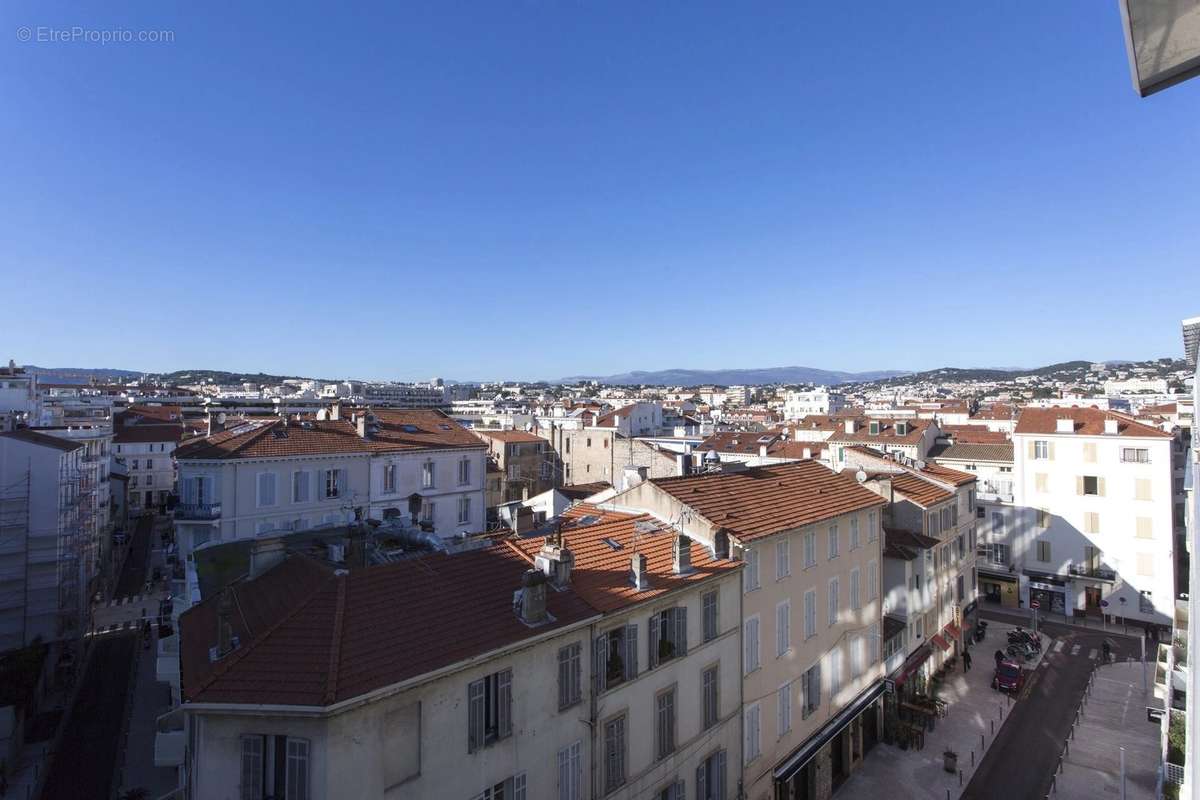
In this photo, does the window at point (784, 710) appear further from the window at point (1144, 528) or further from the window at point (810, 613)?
the window at point (1144, 528)

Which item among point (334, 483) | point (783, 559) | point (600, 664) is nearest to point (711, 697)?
point (600, 664)

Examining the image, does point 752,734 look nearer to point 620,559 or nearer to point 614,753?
point 614,753

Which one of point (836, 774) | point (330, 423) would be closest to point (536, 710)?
point (836, 774)

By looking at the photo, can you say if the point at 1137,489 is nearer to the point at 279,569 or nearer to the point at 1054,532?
the point at 1054,532

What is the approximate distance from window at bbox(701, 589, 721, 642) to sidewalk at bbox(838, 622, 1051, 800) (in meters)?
11.1

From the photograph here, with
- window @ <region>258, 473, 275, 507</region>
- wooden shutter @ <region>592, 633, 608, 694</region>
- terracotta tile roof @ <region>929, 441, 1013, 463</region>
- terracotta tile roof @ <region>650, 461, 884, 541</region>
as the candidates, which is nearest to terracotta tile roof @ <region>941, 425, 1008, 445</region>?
terracotta tile roof @ <region>929, 441, 1013, 463</region>

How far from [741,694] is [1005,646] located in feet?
91.2

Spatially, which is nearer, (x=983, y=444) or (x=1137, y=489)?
(x=1137, y=489)

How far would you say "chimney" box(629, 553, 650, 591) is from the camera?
16.6m

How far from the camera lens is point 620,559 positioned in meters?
18.1

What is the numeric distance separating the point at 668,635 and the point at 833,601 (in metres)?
10.4

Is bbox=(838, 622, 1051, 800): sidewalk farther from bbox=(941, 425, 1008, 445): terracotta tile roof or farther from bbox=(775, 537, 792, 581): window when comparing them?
bbox=(941, 425, 1008, 445): terracotta tile roof

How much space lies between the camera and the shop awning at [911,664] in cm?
2850

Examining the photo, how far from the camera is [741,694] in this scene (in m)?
19.7
